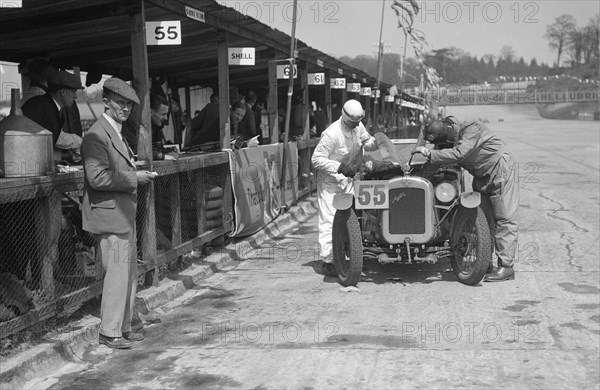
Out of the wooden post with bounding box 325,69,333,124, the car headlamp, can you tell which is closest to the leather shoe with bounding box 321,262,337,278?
the car headlamp

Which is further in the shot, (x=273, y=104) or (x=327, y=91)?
(x=327, y=91)

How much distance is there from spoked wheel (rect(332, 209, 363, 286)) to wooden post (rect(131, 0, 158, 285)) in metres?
1.85

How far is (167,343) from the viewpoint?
6258 millimetres

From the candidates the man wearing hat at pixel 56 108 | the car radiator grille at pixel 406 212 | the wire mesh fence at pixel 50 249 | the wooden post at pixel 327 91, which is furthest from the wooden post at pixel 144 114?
the wooden post at pixel 327 91

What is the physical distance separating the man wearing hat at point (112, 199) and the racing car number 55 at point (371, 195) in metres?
2.66

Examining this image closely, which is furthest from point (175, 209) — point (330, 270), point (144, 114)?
→ point (330, 270)

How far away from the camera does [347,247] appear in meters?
8.07

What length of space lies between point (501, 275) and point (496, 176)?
102 cm

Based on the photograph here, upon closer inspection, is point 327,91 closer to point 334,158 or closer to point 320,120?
point 320,120

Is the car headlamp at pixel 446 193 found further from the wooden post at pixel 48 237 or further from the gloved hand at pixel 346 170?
the wooden post at pixel 48 237

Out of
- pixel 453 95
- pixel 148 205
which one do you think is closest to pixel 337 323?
pixel 148 205

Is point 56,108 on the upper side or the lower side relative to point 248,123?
upper

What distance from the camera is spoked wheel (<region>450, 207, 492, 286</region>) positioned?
771 cm

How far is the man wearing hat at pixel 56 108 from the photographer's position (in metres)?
7.56
